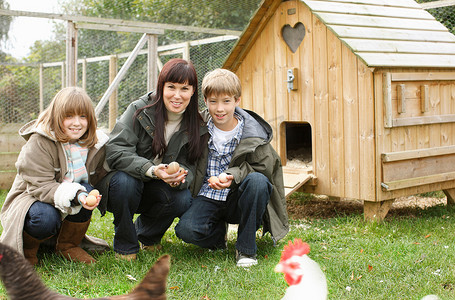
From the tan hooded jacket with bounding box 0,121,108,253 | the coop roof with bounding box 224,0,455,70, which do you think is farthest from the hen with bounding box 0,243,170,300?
the coop roof with bounding box 224,0,455,70

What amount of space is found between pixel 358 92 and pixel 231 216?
1.61m

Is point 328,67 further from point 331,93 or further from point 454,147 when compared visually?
point 454,147

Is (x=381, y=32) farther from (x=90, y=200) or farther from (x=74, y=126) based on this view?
(x=90, y=200)

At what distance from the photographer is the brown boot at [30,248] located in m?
2.78

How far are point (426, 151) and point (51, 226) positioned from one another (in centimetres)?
311

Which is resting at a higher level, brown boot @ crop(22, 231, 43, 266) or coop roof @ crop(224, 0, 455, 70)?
coop roof @ crop(224, 0, 455, 70)

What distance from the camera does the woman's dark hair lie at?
2943 millimetres

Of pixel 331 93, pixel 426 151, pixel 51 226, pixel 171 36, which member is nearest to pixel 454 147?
pixel 426 151

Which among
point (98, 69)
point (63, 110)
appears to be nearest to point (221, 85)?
point (63, 110)

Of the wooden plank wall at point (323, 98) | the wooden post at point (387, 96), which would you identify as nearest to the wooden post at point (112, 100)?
the wooden plank wall at point (323, 98)

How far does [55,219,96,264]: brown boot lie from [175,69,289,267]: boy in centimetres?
56

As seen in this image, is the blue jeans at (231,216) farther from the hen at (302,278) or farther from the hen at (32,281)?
the hen at (302,278)

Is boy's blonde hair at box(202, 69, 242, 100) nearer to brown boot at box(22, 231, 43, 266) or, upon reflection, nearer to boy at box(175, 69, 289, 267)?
boy at box(175, 69, 289, 267)

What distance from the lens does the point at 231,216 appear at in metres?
3.13
